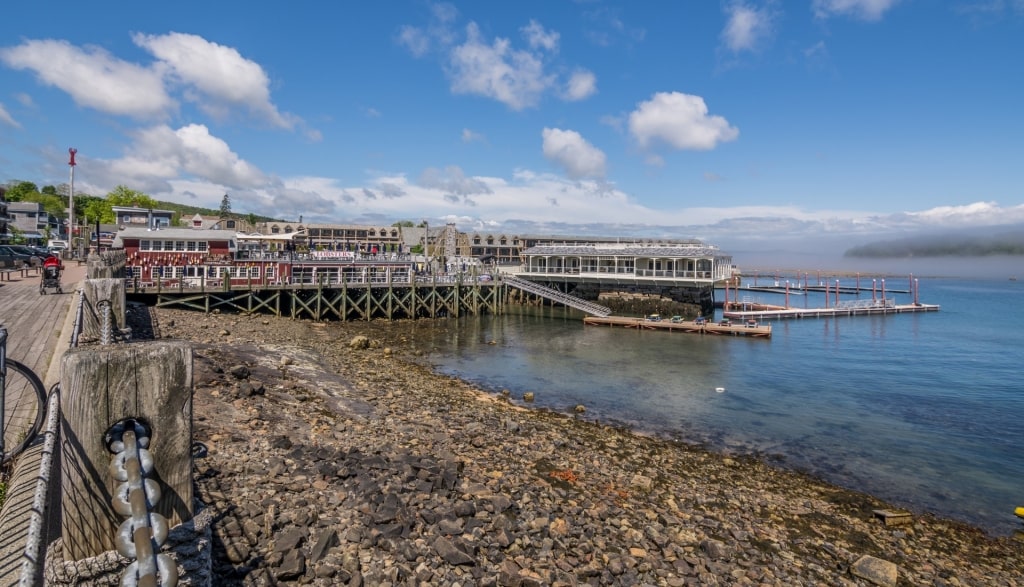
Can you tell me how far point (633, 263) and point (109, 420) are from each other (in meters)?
56.5

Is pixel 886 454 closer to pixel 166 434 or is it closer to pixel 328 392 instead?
pixel 328 392

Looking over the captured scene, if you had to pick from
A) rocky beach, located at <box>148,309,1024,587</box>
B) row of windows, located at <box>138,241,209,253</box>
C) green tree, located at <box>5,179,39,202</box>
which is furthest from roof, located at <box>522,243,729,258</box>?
green tree, located at <box>5,179,39,202</box>

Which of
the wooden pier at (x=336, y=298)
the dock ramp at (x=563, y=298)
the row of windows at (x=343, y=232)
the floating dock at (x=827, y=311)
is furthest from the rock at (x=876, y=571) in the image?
the row of windows at (x=343, y=232)

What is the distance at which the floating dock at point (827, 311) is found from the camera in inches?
2105

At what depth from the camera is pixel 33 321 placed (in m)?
15.6

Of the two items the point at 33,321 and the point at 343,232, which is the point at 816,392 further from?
the point at 343,232

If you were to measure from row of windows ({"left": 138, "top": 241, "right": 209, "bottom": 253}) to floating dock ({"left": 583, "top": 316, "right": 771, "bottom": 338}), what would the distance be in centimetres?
3088

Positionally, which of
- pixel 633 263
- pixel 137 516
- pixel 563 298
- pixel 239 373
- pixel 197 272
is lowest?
pixel 239 373

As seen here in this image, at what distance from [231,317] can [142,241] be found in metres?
11.2

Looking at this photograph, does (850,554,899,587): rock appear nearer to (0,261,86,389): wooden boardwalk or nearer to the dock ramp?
(0,261,86,389): wooden boardwalk

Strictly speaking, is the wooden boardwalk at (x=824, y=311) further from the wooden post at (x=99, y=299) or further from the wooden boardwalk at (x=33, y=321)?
the wooden boardwalk at (x=33, y=321)

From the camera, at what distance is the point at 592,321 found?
153ft

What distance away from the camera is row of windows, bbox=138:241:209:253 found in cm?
3841

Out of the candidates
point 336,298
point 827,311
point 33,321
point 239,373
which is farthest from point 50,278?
point 827,311
